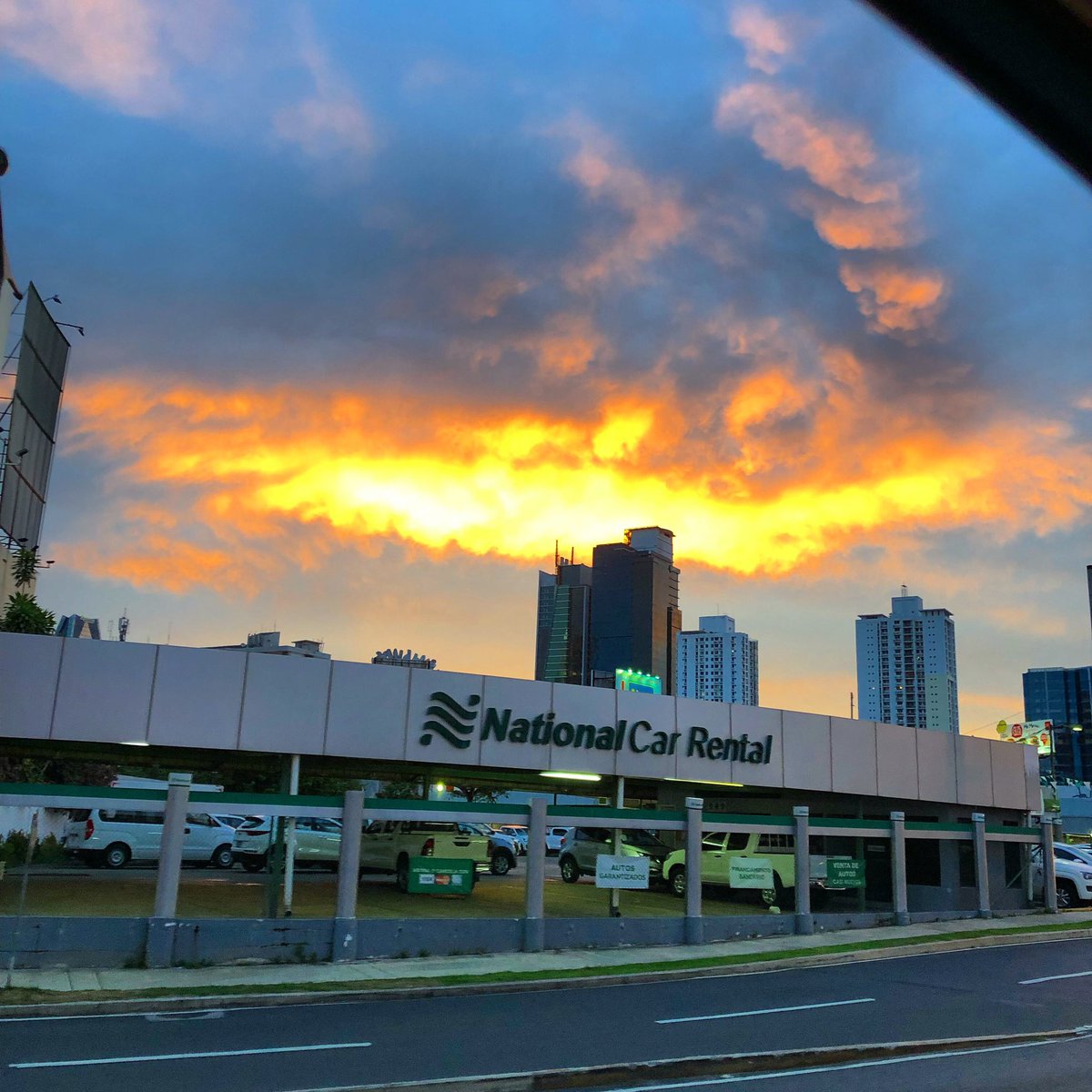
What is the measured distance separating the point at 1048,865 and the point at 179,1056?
26.4 metres

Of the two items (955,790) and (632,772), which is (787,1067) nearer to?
(632,772)

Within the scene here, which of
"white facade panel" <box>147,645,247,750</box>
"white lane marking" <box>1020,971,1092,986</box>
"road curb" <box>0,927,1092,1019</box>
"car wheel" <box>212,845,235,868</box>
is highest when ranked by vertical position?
"white facade panel" <box>147,645,247,750</box>

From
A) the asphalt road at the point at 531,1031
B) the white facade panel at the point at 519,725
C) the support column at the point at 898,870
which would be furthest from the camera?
the support column at the point at 898,870

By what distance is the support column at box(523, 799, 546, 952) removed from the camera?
791 inches

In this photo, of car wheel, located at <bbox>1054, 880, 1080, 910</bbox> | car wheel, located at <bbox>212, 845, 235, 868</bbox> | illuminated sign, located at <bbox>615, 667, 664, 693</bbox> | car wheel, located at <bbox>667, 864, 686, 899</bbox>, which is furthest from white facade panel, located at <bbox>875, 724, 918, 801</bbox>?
illuminated sign, located at <bbox>615, 667, 664, 693</bbox>

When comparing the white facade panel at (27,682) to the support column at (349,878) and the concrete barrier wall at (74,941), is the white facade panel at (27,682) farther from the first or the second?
the support column at (349,878)

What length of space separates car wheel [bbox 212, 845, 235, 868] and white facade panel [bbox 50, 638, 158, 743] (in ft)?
37.0

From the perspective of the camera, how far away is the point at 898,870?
26094mm

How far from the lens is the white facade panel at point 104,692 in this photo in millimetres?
20172

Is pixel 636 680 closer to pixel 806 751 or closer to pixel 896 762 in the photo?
pixel 896 762

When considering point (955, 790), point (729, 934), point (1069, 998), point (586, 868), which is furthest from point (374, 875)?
point (955, 790)

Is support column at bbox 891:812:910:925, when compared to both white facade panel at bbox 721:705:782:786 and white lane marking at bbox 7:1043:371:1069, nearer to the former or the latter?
white facade panel at bbox 721:705:782:786

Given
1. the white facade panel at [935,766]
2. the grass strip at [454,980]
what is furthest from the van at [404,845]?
the white facade panel at [935,766]

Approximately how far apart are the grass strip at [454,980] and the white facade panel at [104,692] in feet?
21.1
